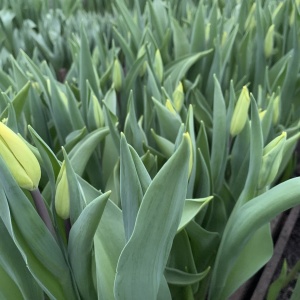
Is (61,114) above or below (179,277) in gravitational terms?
above

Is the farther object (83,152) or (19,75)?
(19,75)

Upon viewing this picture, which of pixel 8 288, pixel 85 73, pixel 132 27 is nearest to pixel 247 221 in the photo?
pixel 8 288

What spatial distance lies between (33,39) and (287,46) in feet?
2.28

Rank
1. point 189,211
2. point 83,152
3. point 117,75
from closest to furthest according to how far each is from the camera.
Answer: point 189,211 → point 83,152 → point 117,75

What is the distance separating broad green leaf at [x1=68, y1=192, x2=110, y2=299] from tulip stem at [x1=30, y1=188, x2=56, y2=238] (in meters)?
0.03

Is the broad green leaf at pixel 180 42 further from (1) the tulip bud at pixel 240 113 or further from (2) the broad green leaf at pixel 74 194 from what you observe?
(2) the broad green leaf at pixel 74 194

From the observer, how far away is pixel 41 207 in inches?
19.0

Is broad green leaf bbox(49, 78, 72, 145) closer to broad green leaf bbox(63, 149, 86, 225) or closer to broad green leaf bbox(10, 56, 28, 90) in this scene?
broad green leaf bbox(10, 56, 28, 90)

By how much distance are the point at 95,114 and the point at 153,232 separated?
0.36m

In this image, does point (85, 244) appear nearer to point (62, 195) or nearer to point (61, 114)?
point (62, 195)

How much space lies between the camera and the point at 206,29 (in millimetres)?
1062

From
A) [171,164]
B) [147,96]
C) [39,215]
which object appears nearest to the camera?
[171,164]

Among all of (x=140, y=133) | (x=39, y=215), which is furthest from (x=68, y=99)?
(x=39, y=215)

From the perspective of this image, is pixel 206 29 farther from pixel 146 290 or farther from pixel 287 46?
pixel 146 290
